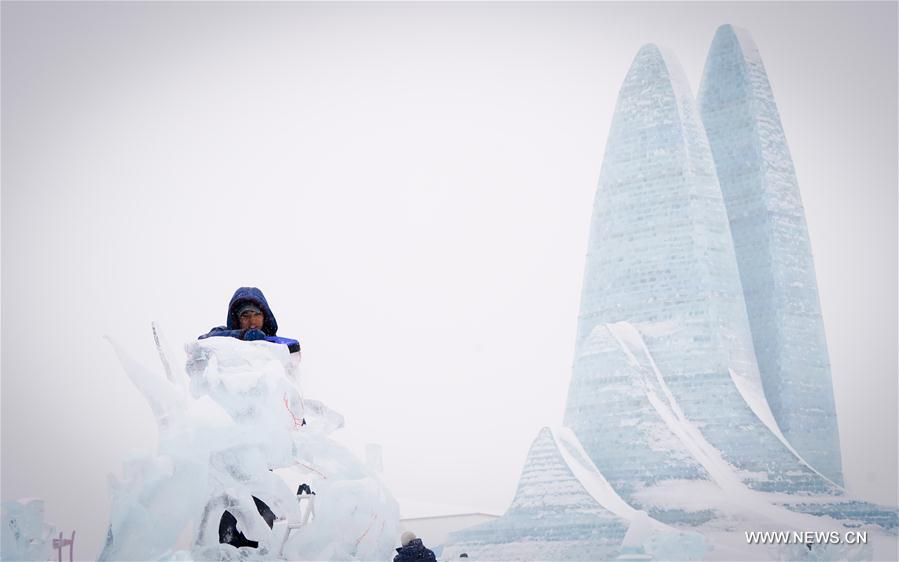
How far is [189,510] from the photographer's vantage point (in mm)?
3584

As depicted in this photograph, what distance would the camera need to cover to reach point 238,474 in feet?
12.2

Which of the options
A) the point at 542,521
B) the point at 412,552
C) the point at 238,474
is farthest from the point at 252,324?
the point at 542,521

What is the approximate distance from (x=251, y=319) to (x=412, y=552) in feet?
3.38

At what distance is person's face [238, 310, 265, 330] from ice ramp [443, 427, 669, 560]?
366 inches

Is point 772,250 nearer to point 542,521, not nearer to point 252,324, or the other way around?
point 542,521

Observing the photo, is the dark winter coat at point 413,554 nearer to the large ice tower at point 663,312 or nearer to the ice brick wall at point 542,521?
the ice brick wall at point 542,521

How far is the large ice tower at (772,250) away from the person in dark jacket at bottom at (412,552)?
11.4 m

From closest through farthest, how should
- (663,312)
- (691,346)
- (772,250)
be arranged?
(691,346)
(663,312)
(772,250)

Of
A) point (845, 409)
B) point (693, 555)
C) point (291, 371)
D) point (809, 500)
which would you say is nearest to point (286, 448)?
point (291, 371)

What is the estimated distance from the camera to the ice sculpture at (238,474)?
3.56 metres

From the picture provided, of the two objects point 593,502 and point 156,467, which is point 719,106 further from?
point 156,467

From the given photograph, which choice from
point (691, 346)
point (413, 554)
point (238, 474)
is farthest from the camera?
point (691, 346)

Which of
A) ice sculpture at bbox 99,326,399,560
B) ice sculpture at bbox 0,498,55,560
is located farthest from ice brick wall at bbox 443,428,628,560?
ice sculpture at bbox 99,326,399,560

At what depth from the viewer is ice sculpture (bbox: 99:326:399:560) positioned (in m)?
3.56
